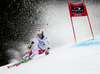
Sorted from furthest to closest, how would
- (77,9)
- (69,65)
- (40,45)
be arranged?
(77,9) → (40,45) → (69,65)

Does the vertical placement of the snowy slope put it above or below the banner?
below

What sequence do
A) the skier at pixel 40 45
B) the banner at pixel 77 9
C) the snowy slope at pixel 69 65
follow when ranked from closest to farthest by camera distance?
the snowy slope at pixel 69 65
the skier at pixel 40 45
the banner at pixel 77 9

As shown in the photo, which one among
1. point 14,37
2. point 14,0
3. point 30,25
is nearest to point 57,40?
point 30,25

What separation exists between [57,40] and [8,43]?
5252 millimetres

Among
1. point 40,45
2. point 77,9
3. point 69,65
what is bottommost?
point 69,65

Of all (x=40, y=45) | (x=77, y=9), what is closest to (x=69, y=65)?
(x=40, y=45)

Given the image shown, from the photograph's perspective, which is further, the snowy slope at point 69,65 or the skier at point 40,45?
the skier at point 40,45

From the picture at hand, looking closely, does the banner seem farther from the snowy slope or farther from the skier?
the snowy slope

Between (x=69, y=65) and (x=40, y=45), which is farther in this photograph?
(x=40, y=45)

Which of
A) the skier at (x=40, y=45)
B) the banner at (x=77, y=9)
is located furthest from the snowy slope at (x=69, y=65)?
the banner at (x=77, y=9)

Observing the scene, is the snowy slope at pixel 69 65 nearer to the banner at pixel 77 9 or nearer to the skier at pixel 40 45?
the skier at pixel 40 45

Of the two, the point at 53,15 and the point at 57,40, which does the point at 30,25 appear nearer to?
the point at 57,40

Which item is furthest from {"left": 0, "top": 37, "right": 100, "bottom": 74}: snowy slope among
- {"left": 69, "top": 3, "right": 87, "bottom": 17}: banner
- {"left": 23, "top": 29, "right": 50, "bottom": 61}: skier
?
{"left": 69, "top": 3, "right": 87, "bottom": 17}: banner

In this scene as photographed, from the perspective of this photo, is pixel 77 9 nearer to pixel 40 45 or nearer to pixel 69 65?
pixel 40 45
